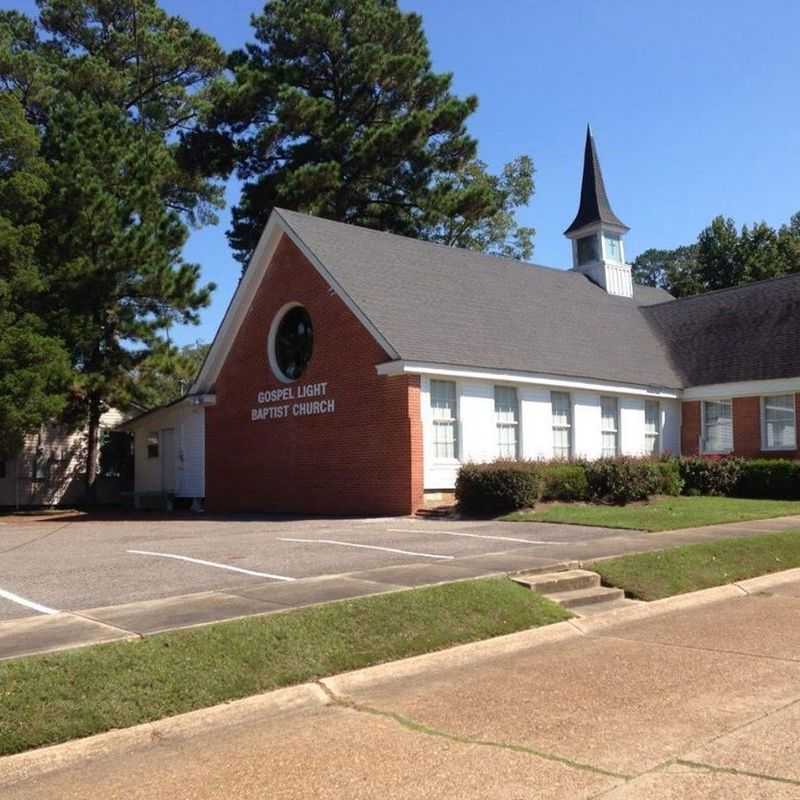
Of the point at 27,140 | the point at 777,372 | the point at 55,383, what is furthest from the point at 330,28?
the point at 777,372

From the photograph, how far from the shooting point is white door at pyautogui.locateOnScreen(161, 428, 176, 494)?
99.2 ft

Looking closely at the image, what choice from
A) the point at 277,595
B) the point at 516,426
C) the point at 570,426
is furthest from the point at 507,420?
the point at 277,595

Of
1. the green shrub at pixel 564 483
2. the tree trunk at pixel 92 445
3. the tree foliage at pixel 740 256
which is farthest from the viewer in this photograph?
the tree foliage at pixel 740 256

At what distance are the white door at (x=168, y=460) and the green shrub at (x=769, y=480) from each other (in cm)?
1764

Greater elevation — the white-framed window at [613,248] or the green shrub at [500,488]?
the white-framed window at [613,248]

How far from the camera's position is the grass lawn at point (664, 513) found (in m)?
15.9

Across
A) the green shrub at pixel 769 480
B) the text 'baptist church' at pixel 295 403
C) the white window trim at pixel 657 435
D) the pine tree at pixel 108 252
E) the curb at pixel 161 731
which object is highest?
the pine tree at pixel 108 252

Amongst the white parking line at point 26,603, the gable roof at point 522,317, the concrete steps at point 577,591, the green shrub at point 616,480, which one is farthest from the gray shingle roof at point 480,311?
the white parking line at point 26,603

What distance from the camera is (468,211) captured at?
4022cm

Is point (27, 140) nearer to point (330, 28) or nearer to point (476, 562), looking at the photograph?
point (330, 28)

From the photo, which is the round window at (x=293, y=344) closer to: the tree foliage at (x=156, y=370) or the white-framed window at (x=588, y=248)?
the tree foliage at (x=156, y=370)

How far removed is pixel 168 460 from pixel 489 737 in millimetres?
26283

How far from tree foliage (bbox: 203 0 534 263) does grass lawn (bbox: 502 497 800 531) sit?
22382 millimetres

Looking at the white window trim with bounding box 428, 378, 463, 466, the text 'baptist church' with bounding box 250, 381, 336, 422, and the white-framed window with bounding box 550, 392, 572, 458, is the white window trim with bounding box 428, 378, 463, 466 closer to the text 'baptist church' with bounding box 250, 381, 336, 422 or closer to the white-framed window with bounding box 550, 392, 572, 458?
the text 'baptist church' with bounding box 250, 381, 336, 422
